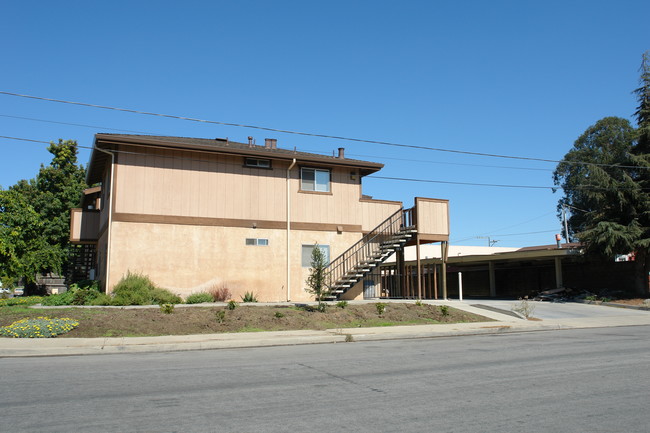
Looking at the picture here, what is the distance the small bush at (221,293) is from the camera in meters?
21.7

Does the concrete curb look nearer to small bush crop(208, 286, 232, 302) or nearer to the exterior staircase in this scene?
the exterior staircase

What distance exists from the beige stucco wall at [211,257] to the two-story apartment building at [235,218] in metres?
0.04

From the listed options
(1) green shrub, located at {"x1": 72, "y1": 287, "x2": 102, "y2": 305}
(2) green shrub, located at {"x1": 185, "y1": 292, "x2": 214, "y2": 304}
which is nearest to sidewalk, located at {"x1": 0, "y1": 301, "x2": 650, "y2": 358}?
(1) green shrub, located at {"x1": 72, "y1": 287, "x2": 102, "y2": 305}

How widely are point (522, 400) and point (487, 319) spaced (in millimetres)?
12858

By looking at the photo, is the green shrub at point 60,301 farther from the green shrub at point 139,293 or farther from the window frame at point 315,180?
the window frame at point 315,180

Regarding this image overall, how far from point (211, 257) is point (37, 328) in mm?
8870

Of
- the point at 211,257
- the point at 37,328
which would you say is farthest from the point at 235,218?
the point at 37,328

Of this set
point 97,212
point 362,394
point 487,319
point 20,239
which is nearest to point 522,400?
point 362,394

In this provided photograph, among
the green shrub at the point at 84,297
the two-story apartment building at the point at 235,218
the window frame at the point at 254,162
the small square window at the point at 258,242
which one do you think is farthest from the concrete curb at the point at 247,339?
the window frame at the point at 254,162

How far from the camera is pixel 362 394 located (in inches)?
289

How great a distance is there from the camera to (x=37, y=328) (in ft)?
44.9

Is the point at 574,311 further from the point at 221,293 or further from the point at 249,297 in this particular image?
the point at 221,293

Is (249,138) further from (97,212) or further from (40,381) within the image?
(40,381)

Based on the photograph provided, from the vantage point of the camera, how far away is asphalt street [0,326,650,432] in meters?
5.84
